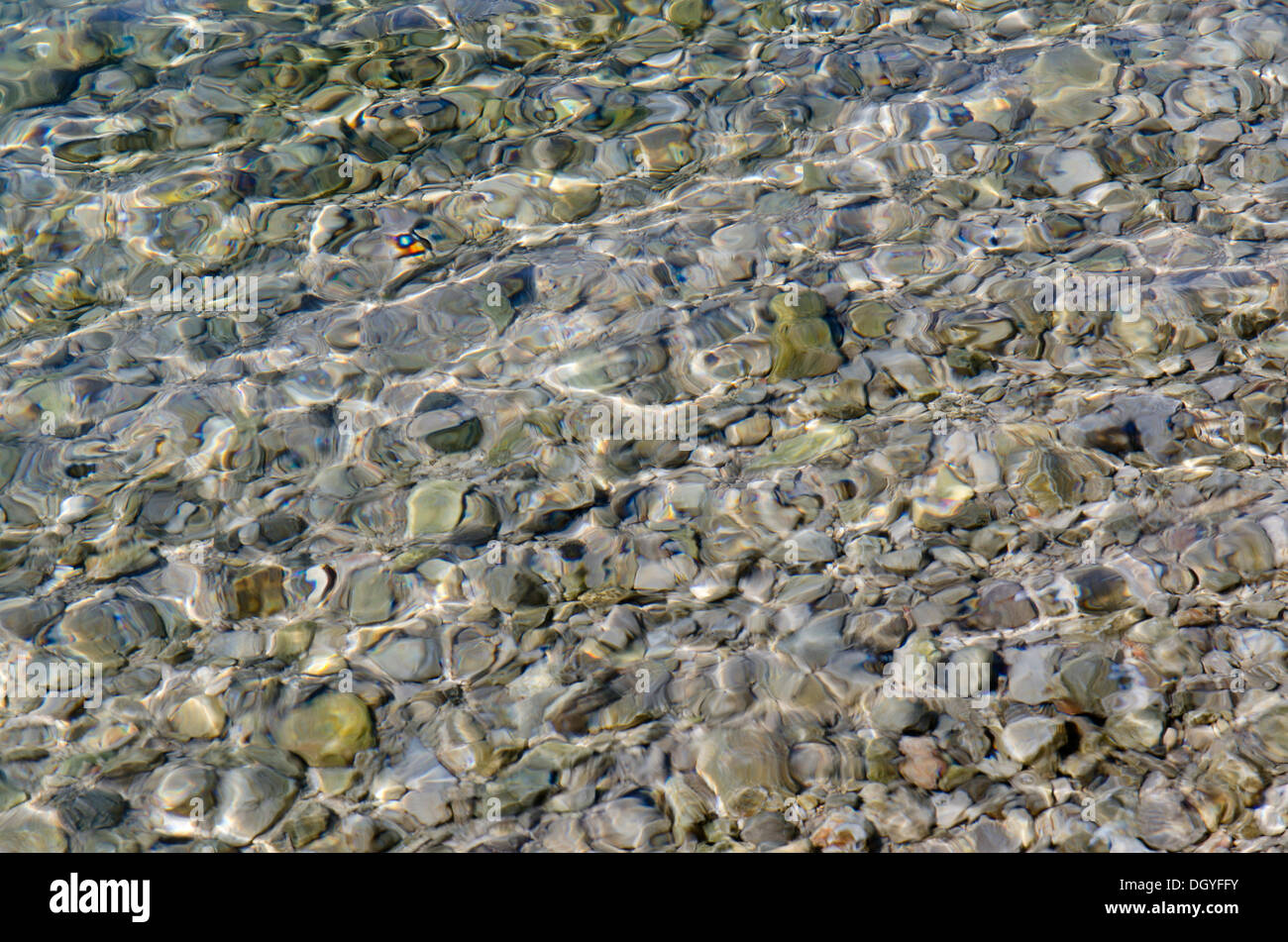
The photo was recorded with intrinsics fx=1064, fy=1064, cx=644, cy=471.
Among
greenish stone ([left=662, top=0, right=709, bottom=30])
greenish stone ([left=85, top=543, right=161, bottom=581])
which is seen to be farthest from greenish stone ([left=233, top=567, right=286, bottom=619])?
greenish stone ([left=662, top=0, right=709, bottom=30])

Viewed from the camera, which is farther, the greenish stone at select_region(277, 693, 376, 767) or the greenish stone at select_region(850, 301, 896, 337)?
the greenish stone at select_region(850, 301, 896, 337)

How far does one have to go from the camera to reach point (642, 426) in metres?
3.43

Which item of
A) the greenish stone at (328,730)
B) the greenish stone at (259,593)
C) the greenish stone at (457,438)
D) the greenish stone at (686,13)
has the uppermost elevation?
the greenish stone at (686,13)

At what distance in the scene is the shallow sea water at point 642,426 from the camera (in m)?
2.65

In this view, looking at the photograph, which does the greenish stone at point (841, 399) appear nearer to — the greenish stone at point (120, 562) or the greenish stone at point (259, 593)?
the greenish stone at point (259, 593)

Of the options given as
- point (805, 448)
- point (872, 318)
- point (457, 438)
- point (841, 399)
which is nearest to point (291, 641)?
point (457, 438)

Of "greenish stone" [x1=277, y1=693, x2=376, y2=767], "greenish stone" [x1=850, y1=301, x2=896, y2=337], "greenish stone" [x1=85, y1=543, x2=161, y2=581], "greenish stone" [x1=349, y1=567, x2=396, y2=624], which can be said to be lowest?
"greenish stone" [x1=277, y1=693, x2=376, y2=767]

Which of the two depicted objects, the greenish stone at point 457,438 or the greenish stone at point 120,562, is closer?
the greenish stone at point 120,562

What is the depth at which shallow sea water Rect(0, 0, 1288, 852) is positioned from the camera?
8.69 ft

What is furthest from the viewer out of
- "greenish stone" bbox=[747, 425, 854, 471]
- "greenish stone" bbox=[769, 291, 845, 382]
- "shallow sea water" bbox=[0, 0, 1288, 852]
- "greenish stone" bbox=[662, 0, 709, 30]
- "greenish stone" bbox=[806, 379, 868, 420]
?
"greenish stone" bbox=[662, 0, 709, 30]

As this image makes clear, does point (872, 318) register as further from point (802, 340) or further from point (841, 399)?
point (841, 399)

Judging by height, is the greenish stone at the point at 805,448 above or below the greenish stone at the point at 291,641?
above

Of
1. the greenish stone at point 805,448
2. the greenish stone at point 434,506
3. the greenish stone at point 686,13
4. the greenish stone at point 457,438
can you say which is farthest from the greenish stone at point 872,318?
the greenish stone at point 686,13

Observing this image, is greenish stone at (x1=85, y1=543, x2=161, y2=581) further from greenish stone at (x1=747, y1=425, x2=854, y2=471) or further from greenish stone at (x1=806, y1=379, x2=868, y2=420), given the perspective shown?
greenish stone at (x1=806, y1=379, x2=868, y2=420)
